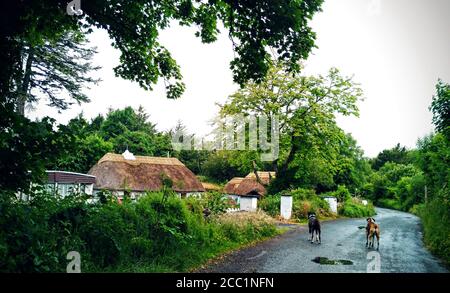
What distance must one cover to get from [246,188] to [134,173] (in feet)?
42.6

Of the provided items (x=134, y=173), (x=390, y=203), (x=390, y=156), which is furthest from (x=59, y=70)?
(x=390, y=156)

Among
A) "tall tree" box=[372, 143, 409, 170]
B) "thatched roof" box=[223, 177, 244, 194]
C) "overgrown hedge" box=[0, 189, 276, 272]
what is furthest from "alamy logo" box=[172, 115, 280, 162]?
"tall tree" box=[372, 143, 409, 170]

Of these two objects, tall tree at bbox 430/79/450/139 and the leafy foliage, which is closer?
the leafy foliage

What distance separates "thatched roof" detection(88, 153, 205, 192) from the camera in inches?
1220

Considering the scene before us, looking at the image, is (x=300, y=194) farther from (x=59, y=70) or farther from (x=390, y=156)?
(x=390, y=156)

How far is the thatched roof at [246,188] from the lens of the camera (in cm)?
3644

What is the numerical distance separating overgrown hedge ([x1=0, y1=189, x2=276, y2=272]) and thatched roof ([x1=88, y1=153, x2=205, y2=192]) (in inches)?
795

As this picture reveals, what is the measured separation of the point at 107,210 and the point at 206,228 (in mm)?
4280

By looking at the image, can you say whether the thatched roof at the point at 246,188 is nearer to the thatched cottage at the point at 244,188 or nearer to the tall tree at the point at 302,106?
the thatched cottage at the point at 244,188

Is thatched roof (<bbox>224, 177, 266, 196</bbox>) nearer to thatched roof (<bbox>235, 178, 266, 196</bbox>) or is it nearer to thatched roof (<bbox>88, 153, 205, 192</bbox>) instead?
thatched roof (<bbox>235, 178, 266, 196</bbox>)

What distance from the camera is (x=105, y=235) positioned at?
6.83 meters

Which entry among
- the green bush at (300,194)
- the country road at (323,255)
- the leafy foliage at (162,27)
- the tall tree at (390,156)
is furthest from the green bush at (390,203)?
the leafy foliage at (162,27)

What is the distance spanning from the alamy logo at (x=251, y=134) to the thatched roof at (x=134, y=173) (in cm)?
603
